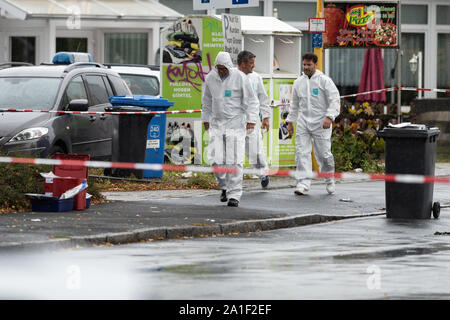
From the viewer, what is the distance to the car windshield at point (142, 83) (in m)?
23.7

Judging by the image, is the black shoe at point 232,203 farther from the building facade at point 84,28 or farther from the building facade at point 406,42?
the building facade at point 406,42

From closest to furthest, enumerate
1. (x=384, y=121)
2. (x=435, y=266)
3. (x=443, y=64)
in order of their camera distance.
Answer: (x=435, y=266), (x=384, y=121), (x=443, y=64)

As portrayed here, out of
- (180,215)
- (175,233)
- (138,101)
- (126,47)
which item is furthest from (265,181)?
(126,47)

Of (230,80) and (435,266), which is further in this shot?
(230,80)

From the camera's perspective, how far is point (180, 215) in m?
13.7

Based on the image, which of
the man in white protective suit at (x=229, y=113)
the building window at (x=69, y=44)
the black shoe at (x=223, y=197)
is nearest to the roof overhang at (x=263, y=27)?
the man in white protective suit at (x=229, y=113)

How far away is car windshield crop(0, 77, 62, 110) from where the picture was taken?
17.3 metres

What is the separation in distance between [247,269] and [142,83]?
47.2ft

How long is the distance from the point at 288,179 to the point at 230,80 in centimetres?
430

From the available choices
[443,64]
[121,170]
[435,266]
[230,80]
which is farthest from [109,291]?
[443,64]

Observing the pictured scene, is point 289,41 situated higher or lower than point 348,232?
higher

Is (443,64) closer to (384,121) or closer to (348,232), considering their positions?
(384,121)

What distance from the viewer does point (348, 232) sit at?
13.1 m

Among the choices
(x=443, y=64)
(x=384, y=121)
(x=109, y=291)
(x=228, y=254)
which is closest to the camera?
(x=109, y=291)
